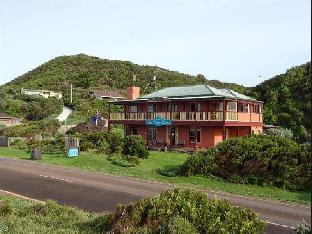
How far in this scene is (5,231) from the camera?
973 centimetres

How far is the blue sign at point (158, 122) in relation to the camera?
40938 millimetres

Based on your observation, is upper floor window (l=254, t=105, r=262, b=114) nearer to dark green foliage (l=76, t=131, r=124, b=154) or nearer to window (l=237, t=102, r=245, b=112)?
window (l=237, t=102, r=245, b=112)

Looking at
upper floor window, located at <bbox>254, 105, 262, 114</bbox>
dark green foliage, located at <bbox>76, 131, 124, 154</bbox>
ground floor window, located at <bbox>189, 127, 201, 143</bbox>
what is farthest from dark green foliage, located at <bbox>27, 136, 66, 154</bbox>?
upper floor window, located at <bbox>254, 105, 262, 114</bbox>

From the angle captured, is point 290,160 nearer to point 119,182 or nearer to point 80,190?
point 119,182

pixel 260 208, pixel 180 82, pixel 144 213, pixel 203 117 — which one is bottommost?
pixel 260 208

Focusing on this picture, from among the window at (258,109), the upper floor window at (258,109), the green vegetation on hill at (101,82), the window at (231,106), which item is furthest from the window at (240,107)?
the green vegetation on hill at (101,82)

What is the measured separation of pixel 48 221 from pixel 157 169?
17.4 meters

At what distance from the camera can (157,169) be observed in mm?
28250

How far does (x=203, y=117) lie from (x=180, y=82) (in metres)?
68.0

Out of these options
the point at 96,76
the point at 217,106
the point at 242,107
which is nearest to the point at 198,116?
the point at 217,106

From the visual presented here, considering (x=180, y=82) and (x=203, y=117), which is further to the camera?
(x=180, y=82)

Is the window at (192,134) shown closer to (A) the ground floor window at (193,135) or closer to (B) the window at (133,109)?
(A) the ground floor window at (193,135)

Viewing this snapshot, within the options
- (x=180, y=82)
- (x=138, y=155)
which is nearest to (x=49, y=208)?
(x=138, y=155)

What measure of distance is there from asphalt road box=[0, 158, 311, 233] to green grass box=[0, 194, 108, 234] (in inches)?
144
